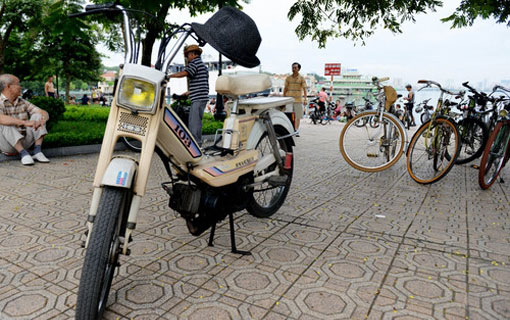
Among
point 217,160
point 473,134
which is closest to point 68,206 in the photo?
point 217,160

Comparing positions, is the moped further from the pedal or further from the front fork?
the front fork

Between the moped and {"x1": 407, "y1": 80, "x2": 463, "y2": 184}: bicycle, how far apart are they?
291cm

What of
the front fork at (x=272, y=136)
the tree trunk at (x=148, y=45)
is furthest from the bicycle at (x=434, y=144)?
the tree trunk at (x=148, y=45)

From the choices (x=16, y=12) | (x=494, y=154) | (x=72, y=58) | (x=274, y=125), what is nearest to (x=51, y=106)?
(x=274, y=125)

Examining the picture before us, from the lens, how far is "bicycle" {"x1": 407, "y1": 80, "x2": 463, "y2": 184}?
503cm

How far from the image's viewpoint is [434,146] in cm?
527

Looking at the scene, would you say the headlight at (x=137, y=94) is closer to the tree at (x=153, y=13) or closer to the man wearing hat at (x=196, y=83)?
the tree at (x=153, y=13)

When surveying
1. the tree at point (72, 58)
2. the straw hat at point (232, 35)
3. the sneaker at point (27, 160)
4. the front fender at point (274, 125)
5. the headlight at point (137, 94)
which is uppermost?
the tree at point (72, 58)

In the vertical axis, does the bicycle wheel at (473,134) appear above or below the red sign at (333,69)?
below

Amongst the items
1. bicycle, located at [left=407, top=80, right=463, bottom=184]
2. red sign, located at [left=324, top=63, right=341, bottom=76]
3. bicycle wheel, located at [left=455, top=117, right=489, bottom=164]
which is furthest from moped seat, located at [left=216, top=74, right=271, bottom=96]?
red sign, located at [left=324, top=63, right=341, bottom=76]

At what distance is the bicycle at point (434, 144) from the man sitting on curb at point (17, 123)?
5797 mm

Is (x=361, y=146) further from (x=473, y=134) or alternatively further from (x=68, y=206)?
(x=68, y=206)

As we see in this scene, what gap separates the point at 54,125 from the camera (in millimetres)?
7871

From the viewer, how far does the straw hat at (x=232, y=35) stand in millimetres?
2131
